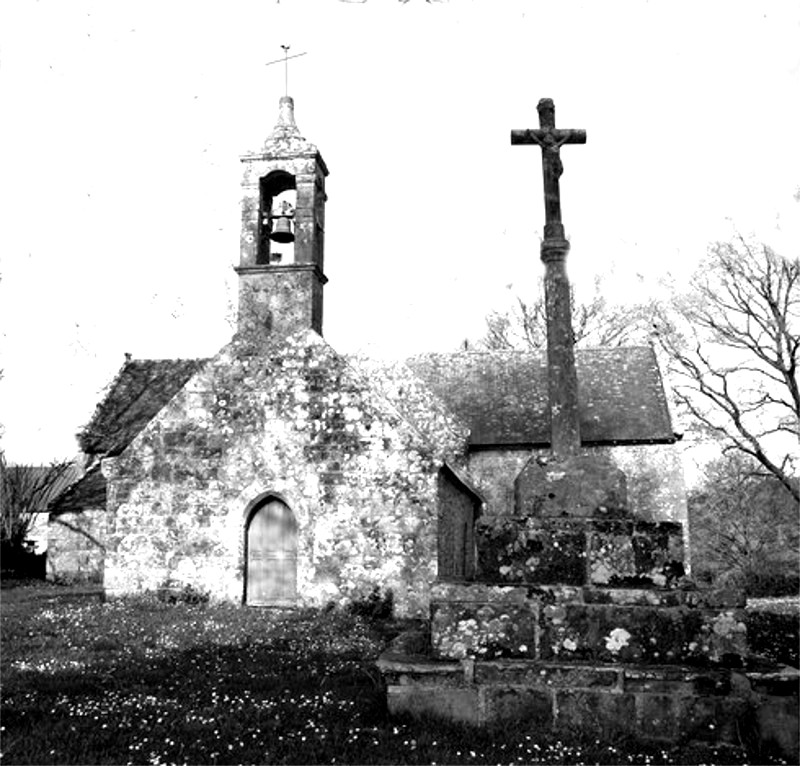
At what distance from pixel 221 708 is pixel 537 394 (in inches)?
757

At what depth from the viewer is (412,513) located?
595 inches

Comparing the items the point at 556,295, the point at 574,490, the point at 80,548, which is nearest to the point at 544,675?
the point at 574,490

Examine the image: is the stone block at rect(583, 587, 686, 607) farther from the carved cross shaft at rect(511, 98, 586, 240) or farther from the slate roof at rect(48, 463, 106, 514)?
the slate roof at rect(48, 463, 106, 514)

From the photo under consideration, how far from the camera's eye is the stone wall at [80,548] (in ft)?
80.9

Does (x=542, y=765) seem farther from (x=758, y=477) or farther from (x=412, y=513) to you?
(x=758, y=477)

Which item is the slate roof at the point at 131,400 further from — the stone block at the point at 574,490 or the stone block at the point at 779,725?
the stone block at the point at 779,725

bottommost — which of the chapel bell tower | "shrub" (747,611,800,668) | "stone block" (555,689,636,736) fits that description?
"shrub" (747,611,800,668)

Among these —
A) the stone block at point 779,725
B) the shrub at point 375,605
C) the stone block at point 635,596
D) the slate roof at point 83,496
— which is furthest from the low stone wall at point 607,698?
the slate roof at point 83,496

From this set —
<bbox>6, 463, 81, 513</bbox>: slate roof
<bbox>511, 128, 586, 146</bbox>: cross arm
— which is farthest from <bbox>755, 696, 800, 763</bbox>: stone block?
<bbox>6, 463, 81, 513</bbox>: slate roof

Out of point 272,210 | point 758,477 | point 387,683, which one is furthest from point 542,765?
point 758,477

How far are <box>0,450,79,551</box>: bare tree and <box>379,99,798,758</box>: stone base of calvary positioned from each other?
26029mm

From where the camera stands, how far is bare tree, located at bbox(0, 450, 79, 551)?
29078mm

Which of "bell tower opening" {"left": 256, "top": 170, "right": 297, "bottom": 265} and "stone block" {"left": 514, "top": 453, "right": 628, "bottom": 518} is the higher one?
"bell tower opening" {"left": 256, "top": 170, "right": 297, "bottom": 265}

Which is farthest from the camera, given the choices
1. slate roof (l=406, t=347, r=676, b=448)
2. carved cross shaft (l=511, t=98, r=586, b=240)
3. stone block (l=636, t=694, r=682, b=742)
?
slate roof (l=406, t=347, r=676, b=448)
